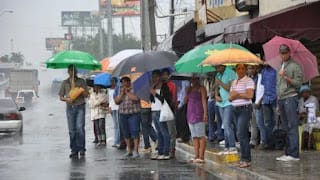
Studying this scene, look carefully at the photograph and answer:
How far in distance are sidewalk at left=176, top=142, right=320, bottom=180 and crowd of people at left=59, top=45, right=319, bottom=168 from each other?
0.21m

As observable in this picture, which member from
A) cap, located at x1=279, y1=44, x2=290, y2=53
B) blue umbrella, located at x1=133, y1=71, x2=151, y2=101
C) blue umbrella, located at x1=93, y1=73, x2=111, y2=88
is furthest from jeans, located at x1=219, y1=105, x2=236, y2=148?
blue umbrella, located at x1=93, y1=73, x2=111, y2=88

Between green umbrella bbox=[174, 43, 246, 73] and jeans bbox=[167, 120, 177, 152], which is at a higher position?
green umbrella bbox=[174, 43, 246, 73]

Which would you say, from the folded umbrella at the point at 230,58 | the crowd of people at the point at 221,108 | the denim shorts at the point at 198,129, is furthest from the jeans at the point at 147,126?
the folded umbrella at the point at 230,58

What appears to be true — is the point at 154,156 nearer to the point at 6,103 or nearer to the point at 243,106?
the point at 243,106

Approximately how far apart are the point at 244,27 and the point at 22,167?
508cm

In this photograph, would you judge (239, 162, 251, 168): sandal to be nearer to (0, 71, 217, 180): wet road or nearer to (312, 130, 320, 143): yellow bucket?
(0, 71, 217, 180): wet road

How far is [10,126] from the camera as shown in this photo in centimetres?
2394

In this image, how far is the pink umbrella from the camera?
12445 mm

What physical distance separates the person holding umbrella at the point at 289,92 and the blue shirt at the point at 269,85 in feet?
5.81

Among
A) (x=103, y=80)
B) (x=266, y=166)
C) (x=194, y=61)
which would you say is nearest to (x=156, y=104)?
(x=194, y=61)

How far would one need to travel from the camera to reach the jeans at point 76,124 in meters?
14.7

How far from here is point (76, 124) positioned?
48.4 feet

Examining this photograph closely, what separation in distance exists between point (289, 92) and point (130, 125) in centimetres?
383

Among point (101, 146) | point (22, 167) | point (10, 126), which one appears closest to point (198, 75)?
point (22, 167)
